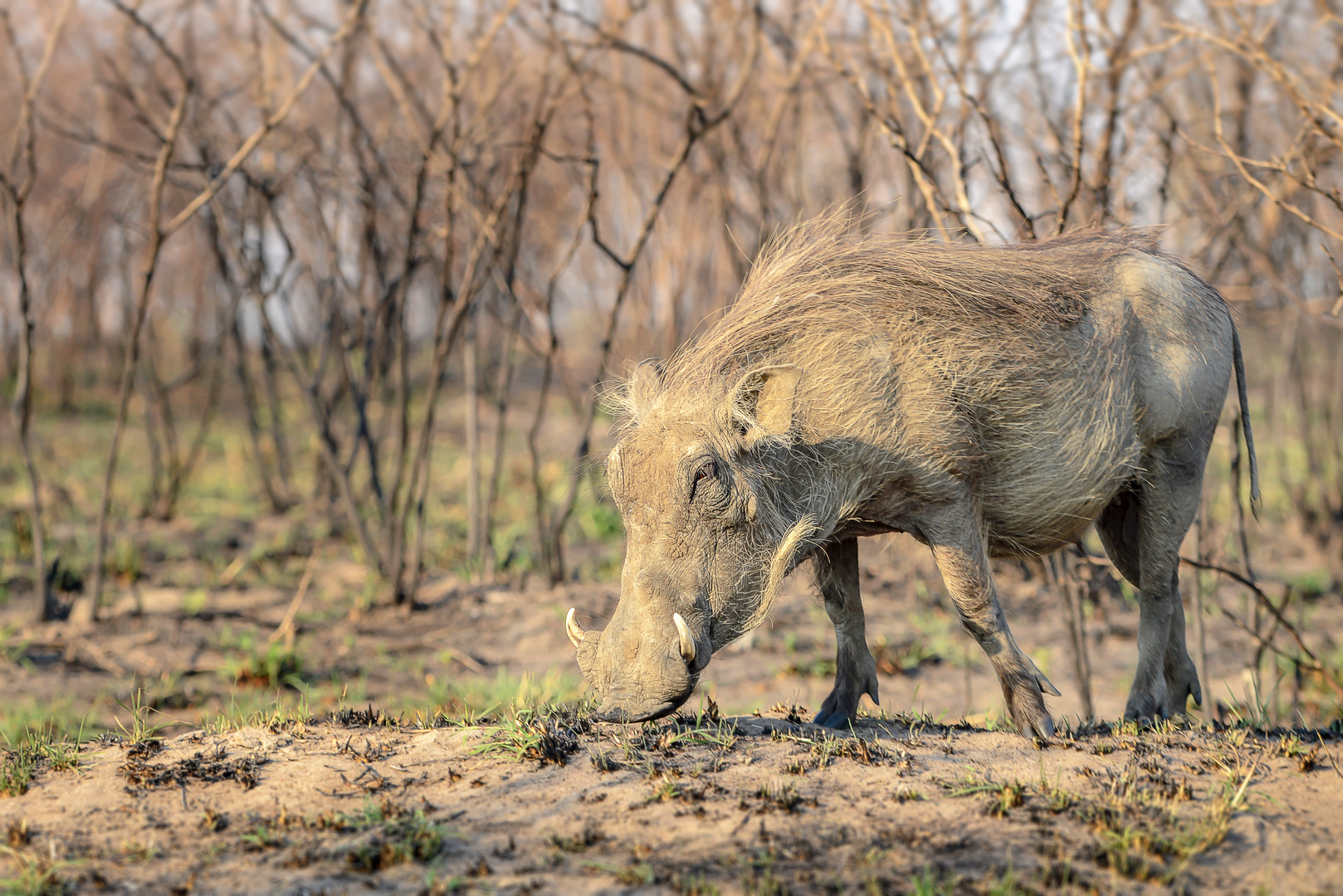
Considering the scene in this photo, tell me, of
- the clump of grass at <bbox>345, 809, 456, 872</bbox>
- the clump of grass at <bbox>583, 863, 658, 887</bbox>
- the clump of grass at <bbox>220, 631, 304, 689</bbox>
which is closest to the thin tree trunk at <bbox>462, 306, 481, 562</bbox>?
the clump of grass at <bbox>220, 631, 304, 689</bbox>

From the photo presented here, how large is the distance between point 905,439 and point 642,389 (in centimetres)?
67

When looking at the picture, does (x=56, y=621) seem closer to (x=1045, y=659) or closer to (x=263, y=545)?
(x=263, y=545)

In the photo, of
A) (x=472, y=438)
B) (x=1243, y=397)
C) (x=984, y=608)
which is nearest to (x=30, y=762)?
(x=984, y=608)

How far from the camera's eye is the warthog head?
2.32 metres

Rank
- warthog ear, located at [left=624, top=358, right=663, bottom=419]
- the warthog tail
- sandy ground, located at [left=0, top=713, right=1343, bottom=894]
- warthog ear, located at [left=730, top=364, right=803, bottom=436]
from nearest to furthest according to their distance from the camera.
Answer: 1. sandy ground, located at [left=0, top=713, right=1343, bottom=894]
2. warthog ear, located at [left=730, top=364, right=803, bottom=436]
3. warthog ear, located at [left=624, top=358, right=663, bottom=419]
4. the warthog tail

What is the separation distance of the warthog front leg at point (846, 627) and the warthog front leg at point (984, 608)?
0.32 metres

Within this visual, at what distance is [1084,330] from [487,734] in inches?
74.4

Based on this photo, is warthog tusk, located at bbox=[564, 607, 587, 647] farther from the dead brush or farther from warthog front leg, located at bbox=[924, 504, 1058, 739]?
warthog front leg, located at bbox=[924, 504, 1058, 739]

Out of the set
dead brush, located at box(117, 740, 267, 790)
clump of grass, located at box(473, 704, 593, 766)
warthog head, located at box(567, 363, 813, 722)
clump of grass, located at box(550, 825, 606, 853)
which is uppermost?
warthog head, located at box(567, 363, 813, 722)

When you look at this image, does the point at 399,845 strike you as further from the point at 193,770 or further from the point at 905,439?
the point at 905,439

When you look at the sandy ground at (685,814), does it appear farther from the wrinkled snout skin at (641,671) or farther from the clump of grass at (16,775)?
the wrinkled snout skin at (641,671)

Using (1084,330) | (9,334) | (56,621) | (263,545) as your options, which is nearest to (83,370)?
(9,334)

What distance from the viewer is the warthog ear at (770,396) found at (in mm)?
2541

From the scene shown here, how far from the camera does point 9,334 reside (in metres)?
11.6
